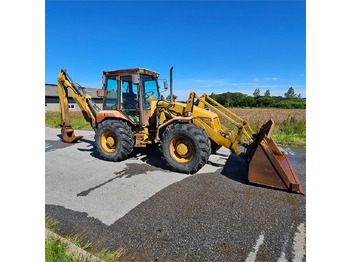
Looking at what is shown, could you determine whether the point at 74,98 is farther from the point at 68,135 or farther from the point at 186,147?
Answer: the point at 186,147

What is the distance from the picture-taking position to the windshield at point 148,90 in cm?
605

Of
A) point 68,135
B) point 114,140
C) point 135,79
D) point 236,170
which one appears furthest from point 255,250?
point 68,135

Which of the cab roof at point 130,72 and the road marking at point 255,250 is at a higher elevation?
the cab roof at point 130,72

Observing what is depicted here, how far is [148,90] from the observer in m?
6.19

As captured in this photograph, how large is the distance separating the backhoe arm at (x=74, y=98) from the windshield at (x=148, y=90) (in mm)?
2254

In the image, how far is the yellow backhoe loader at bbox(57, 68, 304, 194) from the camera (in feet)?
13.3

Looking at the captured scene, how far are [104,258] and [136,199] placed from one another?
56.7 inches

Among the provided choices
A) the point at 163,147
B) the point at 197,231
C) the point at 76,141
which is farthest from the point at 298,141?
the point at 76,141

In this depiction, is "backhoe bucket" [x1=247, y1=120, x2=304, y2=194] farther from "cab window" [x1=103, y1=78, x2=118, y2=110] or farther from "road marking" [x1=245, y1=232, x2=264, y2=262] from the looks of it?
"cab window" [x1=103, y1=78, x2=118, y2=110]

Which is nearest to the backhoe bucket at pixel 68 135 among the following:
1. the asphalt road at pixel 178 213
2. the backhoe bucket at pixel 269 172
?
the asphalt road at pixel 178 213

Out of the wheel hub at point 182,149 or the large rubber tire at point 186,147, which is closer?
the large rubber tire at point 186,147

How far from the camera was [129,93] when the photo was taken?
623 centimetres

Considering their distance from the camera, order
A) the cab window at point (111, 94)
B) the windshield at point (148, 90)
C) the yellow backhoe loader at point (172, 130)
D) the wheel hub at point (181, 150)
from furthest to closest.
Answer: the cab window at point (111, 94) < the windshield at point (148, 90) < the wheel hub at point (181, 150) < the yellow backhoe loader at point (172, 130)

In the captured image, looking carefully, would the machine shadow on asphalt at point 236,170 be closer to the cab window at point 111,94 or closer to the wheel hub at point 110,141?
the wheel hub at point 110,141
